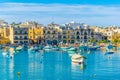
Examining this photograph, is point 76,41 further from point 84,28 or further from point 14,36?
point 14,36

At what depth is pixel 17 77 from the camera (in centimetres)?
3083

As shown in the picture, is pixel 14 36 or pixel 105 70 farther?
pixel 14 36

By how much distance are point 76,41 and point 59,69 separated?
161 feet

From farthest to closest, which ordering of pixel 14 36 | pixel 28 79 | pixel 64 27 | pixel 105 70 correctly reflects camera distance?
pixel 64 27
pixel 14 36
pixel 105 70
pixel 28 79

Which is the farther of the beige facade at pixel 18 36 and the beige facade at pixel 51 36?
the beige facade at pixel 51 36

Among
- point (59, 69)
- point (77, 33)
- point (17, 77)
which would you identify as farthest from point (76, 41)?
point (17, 77)

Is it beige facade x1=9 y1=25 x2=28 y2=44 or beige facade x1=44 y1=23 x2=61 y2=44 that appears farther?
beige facade x1=44 y1=23 x2=61 y2=44

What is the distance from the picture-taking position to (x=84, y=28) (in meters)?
88.3

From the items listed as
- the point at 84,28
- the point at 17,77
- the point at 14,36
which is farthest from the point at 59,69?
the point at 84,28

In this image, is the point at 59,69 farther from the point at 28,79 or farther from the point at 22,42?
the point at 22,42

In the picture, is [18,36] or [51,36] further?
[51,36]

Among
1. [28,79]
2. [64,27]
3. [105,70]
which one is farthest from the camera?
[64,27]

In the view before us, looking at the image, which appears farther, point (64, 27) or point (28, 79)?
point (64, 27)

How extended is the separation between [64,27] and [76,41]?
4.24m
